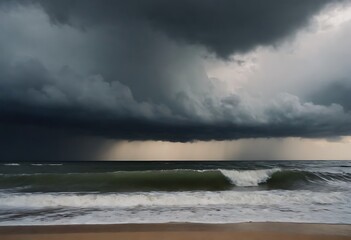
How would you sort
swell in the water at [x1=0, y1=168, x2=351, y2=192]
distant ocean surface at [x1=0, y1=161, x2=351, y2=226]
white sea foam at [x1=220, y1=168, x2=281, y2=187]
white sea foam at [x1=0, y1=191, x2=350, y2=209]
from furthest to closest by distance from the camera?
white sea foam at [x1=220, y1=168, x2=281, y2=187] → swell in the water at [x1=0, y1=168, x2=351, y2=192] → white sea foam at [x1=0, y1=191, x2=350, y2=209] → distant ocean surface at [x1=0, y1=161, x2=351, y2=226]

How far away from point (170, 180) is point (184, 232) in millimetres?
15248

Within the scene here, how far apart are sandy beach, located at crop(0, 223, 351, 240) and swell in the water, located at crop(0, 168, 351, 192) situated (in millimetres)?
10690

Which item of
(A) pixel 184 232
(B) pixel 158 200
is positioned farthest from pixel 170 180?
(A) pixel 184 232

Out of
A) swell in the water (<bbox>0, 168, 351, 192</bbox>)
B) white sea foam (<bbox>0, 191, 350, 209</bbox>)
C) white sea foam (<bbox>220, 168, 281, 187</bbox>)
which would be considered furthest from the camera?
white sea foam (<bbox>220, 168, 281, 187</bbox>)

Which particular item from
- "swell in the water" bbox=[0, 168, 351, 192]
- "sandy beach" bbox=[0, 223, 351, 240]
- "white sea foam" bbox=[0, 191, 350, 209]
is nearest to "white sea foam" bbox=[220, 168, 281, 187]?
"swell in the water" bbox=[0, 168, 351, 192]

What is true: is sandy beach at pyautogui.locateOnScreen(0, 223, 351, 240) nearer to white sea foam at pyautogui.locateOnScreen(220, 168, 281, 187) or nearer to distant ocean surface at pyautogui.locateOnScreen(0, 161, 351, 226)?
distant ocean surface at pyautogui.locateOnScreen(0, 161, 351, 226)

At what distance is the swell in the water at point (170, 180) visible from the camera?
19.0 meters

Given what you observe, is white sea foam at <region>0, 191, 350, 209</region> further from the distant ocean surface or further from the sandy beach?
the sandy beach

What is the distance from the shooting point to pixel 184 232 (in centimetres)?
659

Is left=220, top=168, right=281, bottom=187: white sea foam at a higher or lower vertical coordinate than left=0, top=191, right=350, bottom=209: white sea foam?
higher

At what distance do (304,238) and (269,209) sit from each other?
422 centimetres

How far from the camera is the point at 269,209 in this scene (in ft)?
34.1

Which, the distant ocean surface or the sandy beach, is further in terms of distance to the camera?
the distant ocean surface

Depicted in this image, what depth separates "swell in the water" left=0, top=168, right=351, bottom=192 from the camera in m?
19.0
